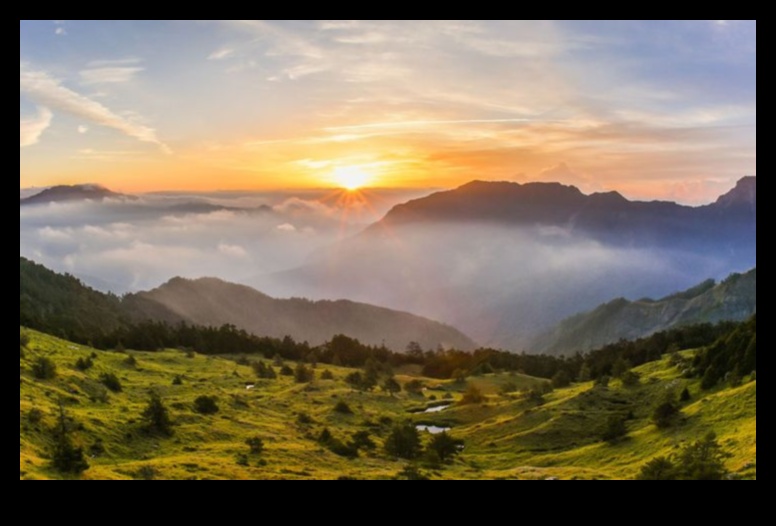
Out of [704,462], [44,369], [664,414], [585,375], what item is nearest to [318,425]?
[44,369]

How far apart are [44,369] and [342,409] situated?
35180mm

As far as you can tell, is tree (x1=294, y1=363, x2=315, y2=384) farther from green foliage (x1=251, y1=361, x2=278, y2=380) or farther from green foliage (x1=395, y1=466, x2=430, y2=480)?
green foliage (x1=395, y1=466, x2=430, y2=480)

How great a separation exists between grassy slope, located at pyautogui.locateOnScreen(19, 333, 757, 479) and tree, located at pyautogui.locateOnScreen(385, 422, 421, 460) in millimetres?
1556

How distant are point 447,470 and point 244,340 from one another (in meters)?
88.7

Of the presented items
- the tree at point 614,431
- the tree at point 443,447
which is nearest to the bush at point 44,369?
the tree at point 443,447

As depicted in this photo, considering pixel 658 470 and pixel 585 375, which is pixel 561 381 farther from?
pixel 658 470

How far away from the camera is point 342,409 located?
76125 mm

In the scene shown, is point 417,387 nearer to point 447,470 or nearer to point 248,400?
point 248,400

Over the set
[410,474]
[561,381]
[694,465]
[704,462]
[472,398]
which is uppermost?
[704,462]

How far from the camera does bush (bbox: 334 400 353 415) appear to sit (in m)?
75.7

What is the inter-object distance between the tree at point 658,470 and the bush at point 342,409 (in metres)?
40.2

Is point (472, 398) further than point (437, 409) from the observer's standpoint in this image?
No

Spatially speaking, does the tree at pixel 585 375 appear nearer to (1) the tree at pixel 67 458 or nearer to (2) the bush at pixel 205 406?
(2) the bush at pixel 205 406
